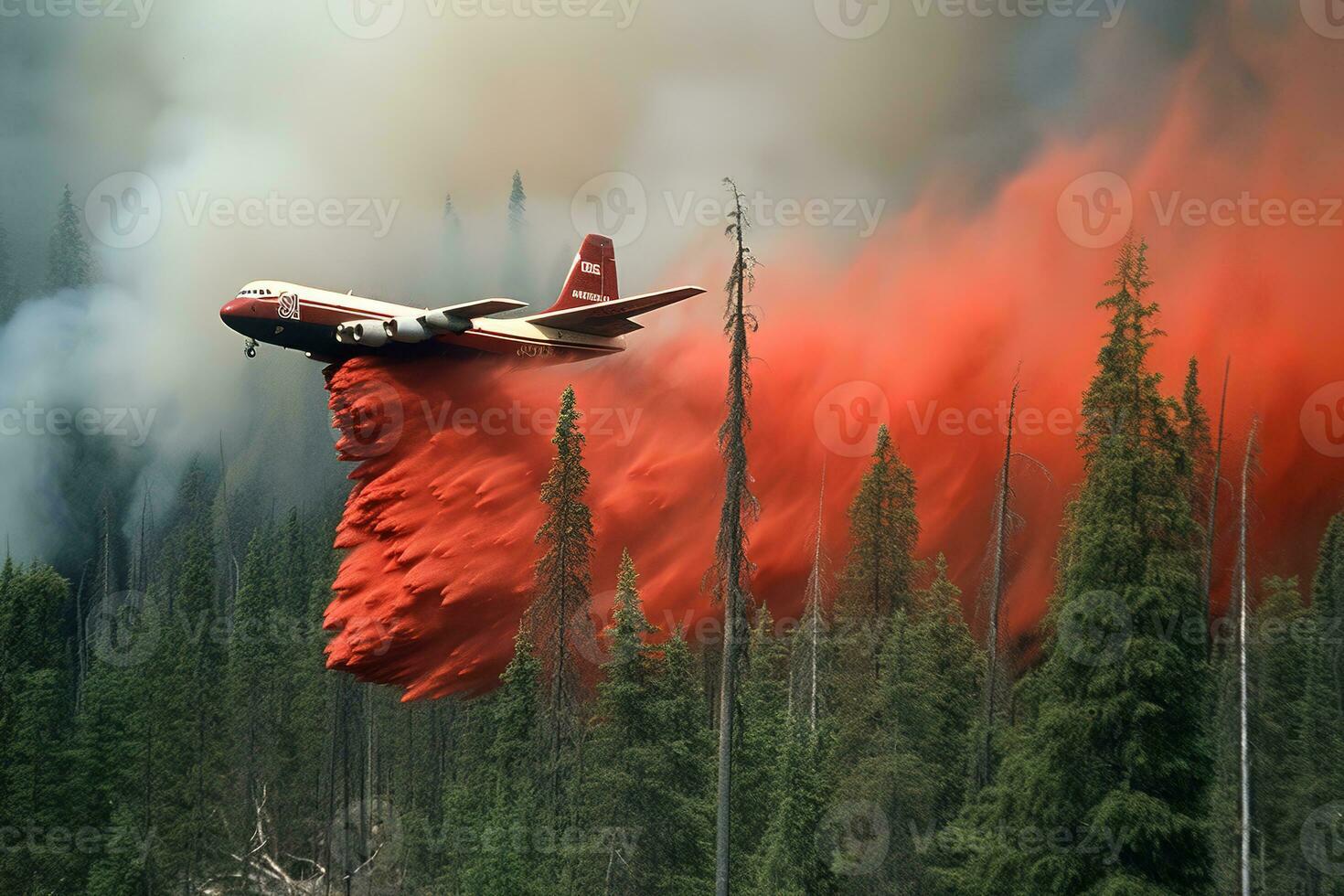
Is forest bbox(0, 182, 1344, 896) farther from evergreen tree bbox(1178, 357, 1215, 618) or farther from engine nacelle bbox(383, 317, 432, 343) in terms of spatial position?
engine nacelle bbox(383, 317, 432, 343)

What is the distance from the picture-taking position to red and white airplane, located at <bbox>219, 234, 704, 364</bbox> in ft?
111

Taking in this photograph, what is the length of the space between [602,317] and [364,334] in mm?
7036

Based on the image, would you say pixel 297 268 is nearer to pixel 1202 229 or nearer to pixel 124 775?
pixel 124 775

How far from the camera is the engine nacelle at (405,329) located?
110 feet

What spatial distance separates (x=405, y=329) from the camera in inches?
1325

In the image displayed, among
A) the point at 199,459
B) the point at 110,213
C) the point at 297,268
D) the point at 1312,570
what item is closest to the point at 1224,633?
the point at 1312,570

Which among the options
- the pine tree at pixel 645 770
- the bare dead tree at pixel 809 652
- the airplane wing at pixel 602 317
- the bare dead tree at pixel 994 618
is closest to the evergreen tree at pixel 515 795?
the pine tree at pixel 645 770

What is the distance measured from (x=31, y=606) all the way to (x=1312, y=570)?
186 feet

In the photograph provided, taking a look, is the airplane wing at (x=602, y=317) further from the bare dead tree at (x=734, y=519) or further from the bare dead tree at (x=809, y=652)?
the bare dead tree at (x=809, y=652)

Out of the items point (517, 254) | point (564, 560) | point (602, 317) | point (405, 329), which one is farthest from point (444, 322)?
point (517, 254)

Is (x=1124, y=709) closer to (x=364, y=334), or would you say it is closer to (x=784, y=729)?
(x=784, y=729)

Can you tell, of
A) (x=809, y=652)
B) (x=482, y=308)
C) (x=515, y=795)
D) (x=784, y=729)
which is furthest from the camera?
(x=515, y=795)

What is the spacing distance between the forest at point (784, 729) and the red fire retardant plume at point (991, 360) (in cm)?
120

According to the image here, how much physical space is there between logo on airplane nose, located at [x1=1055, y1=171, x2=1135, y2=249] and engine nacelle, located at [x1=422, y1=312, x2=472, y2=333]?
24.9 m
